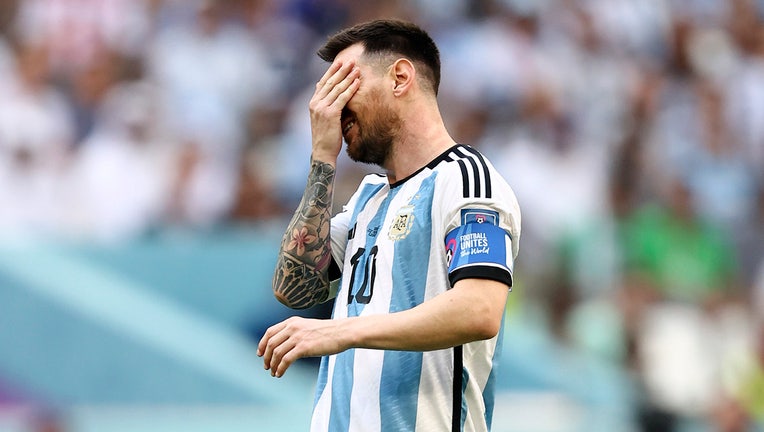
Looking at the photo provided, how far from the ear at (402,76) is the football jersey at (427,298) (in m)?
0.28

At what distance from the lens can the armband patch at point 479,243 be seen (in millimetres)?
3852

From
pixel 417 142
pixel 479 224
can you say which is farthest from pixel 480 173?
pixel 417 142

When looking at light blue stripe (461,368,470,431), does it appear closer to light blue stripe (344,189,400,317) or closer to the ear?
light blue stripe (344,189,400,317)

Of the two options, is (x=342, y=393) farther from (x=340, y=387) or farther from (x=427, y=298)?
(x=427, y=298)

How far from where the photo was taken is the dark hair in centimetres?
440

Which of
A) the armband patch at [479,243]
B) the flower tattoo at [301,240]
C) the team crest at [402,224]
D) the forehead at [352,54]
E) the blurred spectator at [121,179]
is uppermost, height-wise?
the blurred spectator at [121,179]

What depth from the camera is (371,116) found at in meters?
4.36

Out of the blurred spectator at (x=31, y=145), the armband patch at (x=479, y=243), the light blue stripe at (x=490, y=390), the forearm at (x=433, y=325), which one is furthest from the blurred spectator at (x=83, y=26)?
the forearm at (x=433, y=325)

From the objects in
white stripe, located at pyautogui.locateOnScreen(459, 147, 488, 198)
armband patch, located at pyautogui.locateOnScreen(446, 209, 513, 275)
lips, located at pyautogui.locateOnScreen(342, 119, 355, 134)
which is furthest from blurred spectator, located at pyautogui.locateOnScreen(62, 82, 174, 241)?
armband patch, located at pyautogui.locateOnScreen(446, 209, 513, 275)

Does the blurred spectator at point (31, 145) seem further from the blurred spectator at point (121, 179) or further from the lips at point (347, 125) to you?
the lips at point (347, 125)

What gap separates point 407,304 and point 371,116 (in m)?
0.70

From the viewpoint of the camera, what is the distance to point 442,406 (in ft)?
13.3

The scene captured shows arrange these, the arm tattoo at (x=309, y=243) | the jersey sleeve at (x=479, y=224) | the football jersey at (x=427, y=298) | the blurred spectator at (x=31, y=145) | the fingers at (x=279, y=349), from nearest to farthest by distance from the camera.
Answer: the fingers at (x=279, y=349), the jersey sleeve at (x=479, y=224), the football jersey at (x=427, y=298), the arm tattoo at (x=309, y=243), the blurred spectator at (x=31, y=145)

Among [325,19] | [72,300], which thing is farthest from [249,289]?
[325,19]
